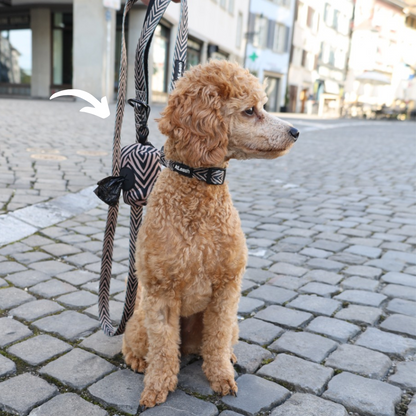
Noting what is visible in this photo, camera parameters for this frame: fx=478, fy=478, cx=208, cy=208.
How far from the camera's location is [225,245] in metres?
2.14

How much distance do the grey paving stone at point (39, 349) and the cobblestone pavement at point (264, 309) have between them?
0.4 inches

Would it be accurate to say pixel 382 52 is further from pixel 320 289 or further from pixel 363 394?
pixel 363 394

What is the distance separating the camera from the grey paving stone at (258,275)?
12.1ft

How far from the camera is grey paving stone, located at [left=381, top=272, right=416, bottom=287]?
3.68m

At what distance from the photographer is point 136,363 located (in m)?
2.42

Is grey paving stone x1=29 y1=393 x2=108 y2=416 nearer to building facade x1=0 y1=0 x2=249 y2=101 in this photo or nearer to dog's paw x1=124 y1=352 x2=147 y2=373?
dog's paw x1=124 y1=352 x2=147 y2=373

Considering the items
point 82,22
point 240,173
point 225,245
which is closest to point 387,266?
point 225,245

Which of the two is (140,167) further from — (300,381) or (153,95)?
(153,95)

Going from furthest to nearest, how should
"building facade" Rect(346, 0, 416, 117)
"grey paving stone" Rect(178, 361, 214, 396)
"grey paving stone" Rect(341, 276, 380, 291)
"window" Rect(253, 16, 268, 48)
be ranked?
"building facade" Rect(346, 0, 416, 117)
"window" Rect(253, 16, 268, 48)
"grey paving stone" Rect(341, 276, 380, 291)
"grey paving stone" Rect(178, 361, 214, 396)

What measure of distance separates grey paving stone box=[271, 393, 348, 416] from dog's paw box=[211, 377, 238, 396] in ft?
0.70

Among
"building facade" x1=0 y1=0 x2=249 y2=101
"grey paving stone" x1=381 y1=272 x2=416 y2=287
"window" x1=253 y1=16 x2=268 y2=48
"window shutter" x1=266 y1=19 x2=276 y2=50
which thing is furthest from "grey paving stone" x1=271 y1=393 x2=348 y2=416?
"window shutter" x1=266 y1=19 x2=276 y2=50

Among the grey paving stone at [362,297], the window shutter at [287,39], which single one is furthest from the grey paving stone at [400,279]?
the window shutter at [287,39]

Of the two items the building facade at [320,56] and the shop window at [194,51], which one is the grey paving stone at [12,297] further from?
the building facade at [320,56]

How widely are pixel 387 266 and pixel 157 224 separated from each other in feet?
8.63
